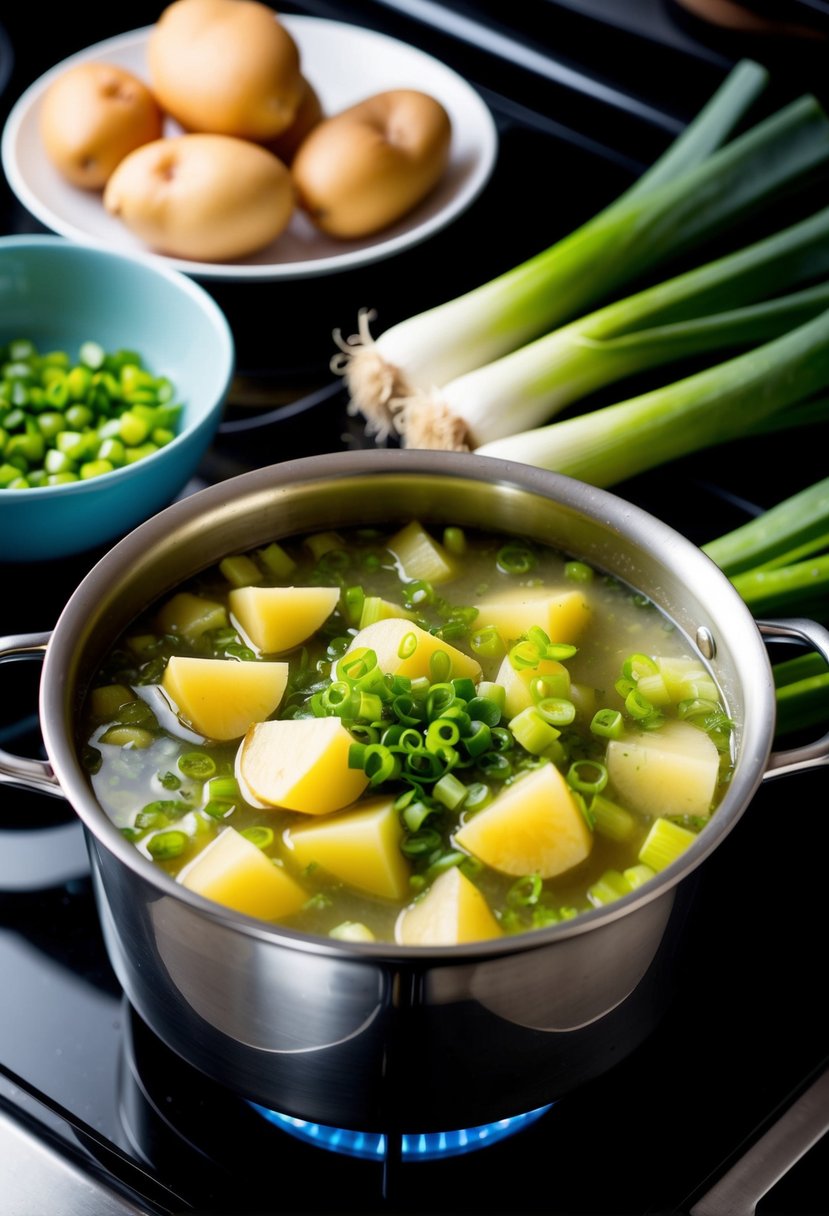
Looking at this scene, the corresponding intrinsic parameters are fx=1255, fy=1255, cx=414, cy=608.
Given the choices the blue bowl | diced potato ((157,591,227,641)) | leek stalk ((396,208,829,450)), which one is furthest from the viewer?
leek stalk ((396,208,829,450))

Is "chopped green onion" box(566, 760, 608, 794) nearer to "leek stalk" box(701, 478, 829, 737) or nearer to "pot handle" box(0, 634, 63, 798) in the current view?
"leek stalk" box(701, 478, 829, 737)

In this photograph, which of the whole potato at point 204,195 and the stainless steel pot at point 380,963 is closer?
the stainless steel pot at point 380,963

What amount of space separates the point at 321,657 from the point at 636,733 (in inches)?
14.6

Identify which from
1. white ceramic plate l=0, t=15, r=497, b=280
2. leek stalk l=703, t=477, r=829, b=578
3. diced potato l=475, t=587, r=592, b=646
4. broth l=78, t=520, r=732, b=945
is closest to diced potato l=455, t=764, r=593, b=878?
broth l=78, t=520, r=732, b=945

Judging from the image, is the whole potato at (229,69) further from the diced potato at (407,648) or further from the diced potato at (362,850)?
the diced potato at (362,850)

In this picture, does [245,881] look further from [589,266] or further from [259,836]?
[589,266]

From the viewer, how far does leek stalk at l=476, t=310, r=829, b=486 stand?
1.90m

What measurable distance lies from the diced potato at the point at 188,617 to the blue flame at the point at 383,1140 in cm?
53

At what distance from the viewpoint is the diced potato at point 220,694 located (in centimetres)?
136

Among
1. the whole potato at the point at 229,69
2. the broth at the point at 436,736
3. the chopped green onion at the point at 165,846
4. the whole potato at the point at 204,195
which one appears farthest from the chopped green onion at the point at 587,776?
the whole potato at the point at 229,69

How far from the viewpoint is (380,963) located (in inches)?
37.8

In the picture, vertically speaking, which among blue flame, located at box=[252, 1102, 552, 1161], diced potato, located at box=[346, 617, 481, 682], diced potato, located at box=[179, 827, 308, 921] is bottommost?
blue flame, located at box=[252, 1102, 552, 1161]

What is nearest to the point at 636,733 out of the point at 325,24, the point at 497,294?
the point at 497,294

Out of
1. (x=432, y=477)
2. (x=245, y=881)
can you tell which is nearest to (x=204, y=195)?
(x=432, y=477)
